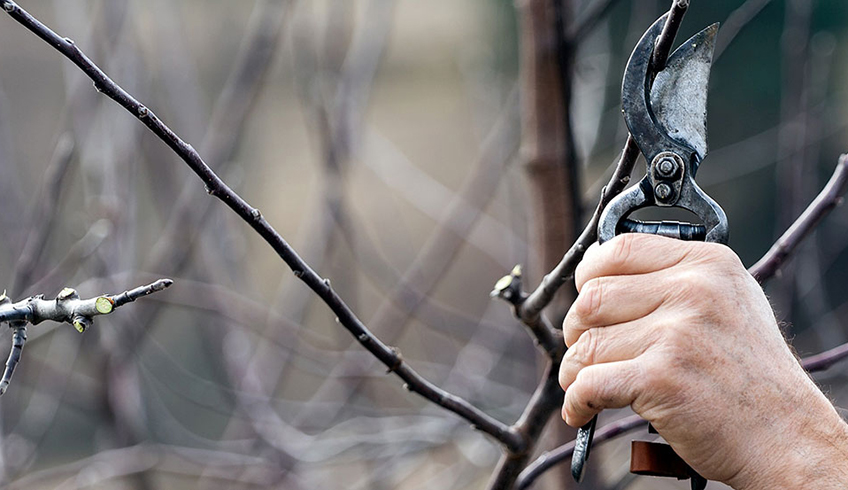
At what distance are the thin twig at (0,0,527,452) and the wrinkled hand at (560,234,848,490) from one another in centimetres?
19

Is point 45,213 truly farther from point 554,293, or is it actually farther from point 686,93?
point 686,93

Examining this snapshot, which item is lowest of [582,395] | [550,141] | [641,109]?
[582,395]

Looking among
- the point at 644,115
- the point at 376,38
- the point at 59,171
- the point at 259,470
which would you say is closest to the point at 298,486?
the point at 259,470

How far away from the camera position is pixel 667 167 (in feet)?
2.58

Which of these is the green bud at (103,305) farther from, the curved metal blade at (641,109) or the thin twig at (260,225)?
the curved metal blade at (641,109)

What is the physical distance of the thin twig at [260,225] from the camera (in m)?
0.63

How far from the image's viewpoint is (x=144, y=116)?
65cm

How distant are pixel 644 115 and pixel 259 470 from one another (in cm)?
152

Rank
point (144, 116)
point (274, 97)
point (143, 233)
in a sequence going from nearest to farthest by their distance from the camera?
point (144, 116) < point (143, 233) < point (274, 97)

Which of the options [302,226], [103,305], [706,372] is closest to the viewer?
[103,305]

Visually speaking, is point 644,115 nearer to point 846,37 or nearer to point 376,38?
point 376,38

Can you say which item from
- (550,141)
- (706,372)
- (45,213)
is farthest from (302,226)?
(706,372)

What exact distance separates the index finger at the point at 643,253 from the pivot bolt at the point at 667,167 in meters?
0.07

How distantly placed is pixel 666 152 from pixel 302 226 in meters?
4.88
